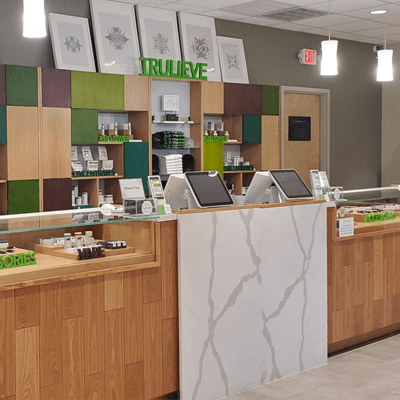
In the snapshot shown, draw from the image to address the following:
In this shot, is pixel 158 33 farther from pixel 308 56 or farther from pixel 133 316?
pixel 133 316

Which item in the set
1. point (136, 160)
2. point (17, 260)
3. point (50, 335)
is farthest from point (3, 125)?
point (50, 335)

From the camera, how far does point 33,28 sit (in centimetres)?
367

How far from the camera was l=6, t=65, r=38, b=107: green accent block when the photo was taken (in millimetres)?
5902

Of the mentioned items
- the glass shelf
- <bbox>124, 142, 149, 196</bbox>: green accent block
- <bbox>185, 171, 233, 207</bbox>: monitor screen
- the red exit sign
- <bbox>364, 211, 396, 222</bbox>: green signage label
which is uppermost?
the red exit sign

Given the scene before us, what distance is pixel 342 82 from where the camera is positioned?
9562 millimetres

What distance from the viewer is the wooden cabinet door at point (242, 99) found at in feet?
25.3

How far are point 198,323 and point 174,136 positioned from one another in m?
3.86

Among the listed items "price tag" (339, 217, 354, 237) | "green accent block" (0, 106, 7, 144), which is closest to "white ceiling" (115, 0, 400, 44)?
"green accent block" (0, 106, 7, 144)

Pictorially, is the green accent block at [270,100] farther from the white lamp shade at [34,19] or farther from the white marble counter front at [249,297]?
the white lamp shade at [34,19]

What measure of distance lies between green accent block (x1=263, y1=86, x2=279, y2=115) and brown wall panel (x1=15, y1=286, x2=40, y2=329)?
5.48 metres

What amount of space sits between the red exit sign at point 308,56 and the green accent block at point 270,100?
2.77 feet

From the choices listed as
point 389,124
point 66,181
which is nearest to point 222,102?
point 66,181

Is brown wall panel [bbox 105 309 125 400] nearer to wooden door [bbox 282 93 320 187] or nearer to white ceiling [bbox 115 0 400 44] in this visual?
white ceiling [bbox 115 0 400 44]

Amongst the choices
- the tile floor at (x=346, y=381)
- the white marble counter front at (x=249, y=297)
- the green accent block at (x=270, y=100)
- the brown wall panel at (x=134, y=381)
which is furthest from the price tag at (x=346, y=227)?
the green accent block at (x=270, y=100)
